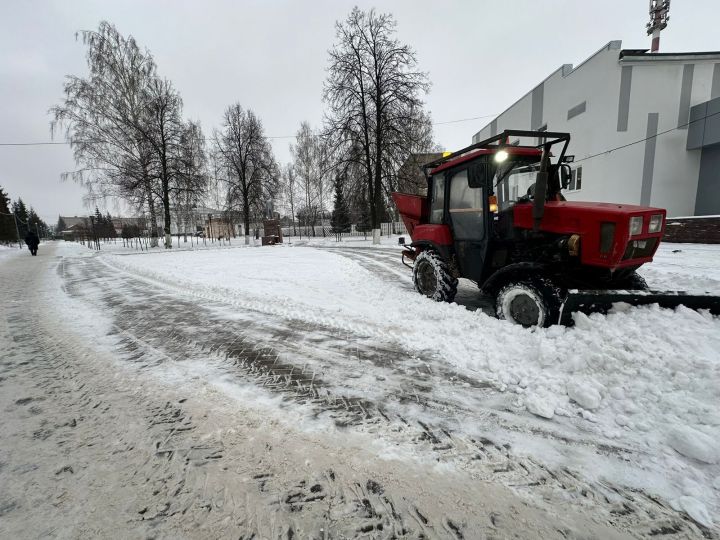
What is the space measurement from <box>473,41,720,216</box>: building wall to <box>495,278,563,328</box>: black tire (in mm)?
15824

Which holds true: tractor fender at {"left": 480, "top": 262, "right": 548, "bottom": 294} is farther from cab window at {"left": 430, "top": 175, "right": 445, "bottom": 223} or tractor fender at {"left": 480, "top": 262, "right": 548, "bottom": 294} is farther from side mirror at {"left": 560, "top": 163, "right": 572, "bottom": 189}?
side mirror at {"left": 560, "top": 163, "right": 572, "bottom": 189}

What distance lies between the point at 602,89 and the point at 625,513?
19.9 meters

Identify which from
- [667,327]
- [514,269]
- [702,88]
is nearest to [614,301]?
[667,327]

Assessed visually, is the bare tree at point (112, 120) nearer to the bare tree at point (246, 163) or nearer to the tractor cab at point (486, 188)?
the bare tree at point (246, 163)

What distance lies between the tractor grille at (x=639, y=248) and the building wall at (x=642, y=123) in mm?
14868

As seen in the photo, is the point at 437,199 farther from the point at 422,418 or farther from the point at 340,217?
the point at 340,217

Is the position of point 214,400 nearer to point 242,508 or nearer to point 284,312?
point 242,508

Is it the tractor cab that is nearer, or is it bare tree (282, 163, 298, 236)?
the tractor cab

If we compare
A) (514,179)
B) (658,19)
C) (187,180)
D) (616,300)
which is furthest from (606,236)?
(658,19)

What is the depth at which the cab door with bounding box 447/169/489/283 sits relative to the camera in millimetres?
4770

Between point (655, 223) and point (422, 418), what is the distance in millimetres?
3754

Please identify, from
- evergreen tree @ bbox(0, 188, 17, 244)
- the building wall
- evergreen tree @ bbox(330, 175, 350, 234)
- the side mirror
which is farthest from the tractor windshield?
evergreen tree @ bbox(0, 188, 17, 244)

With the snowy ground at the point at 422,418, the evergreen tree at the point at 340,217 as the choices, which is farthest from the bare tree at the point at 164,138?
the snowy ground at the point at 422,418

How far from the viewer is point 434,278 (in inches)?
225
